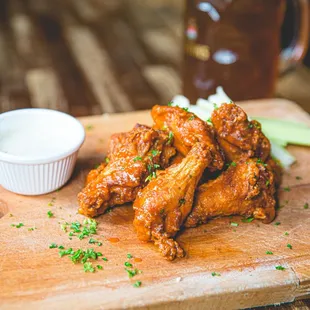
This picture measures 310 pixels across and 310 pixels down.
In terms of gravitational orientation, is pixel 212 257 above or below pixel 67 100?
above

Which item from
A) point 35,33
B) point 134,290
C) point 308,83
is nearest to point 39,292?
point 134,290

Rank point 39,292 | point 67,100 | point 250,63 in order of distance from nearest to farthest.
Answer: point 39,292 → point 250,63 → point 67,100

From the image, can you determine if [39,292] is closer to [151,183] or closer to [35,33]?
[151,183]

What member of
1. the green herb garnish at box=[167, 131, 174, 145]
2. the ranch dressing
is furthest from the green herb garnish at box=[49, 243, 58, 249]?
the green herb garnish at box=[167, 131, 174, 145]

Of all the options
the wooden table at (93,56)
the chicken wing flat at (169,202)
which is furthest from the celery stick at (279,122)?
the wooden table at (93,56)

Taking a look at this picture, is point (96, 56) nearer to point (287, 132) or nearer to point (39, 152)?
point (287, 132)

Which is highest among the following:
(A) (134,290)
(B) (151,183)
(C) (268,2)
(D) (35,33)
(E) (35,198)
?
(C) (268,2)

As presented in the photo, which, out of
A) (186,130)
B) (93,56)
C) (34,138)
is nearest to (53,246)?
(34,138)
